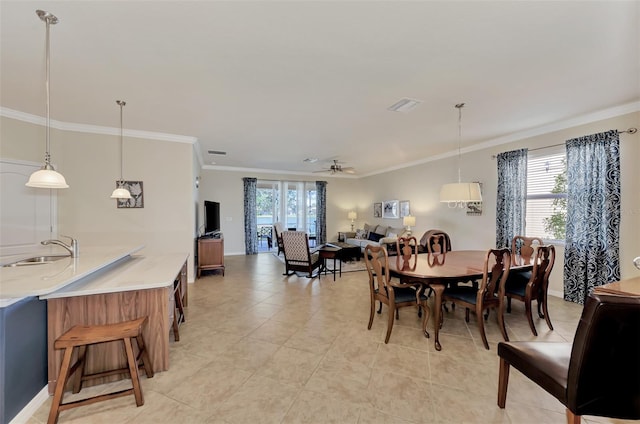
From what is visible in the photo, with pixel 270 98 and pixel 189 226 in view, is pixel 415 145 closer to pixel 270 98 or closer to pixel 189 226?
pixel 270 98

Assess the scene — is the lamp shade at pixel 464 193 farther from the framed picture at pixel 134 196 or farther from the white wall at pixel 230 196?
the white wall at pixel 230 196

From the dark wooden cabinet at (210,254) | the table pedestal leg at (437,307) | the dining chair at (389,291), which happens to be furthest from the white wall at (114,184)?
the table pedestal leg at (437,307)

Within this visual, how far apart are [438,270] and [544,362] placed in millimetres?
1316

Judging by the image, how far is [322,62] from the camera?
7.81 ft

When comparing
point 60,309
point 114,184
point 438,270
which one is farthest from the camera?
point 114,184

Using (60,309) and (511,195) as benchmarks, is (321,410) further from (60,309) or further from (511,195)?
(511,195)

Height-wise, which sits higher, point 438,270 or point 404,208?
point 404,208

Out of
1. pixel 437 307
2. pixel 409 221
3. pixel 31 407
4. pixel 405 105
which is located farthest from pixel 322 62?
pixel 409 221

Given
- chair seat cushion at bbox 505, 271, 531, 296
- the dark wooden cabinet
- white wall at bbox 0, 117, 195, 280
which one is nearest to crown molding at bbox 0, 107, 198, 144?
white wall at bbox 0, 117, 195, 280

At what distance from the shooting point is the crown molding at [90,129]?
3588 mm

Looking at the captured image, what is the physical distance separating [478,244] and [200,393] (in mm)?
5251

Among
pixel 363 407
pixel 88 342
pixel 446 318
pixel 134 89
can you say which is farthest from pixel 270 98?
pixel 446 318

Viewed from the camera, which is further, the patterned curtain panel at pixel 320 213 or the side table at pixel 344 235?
the patterned curtain panel at pixel 320 213

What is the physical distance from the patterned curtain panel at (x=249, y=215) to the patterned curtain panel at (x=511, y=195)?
6.19 metres
